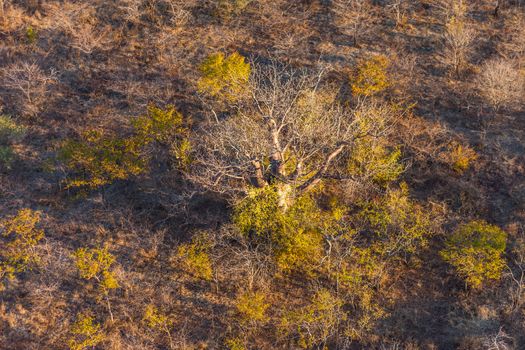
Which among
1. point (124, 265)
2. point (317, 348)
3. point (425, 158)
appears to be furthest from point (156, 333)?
point (425, 158)

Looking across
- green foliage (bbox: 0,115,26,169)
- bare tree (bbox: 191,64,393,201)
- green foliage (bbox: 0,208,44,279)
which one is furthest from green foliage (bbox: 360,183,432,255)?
green foliage (bbox: 0,115,26,169)

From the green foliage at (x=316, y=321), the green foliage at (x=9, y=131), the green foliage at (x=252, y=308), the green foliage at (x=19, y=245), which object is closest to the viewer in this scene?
the green foliage at (x=316, y=321)

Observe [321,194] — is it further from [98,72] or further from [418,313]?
[98,72]

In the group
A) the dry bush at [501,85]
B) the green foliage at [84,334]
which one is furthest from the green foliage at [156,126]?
the dry bush at [501,85]

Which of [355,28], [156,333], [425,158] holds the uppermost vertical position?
[355,28]

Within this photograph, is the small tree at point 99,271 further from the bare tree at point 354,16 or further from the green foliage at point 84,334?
the bare tree at point 354,16

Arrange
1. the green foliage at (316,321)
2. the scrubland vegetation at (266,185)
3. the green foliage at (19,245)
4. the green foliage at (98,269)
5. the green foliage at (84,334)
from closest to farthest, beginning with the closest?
the green foliage at (84,334) < the green foliage at (316,321) < the green foliage at (98,269) < the scrubland vegetation at (266,185) < the green foliage at (19,245)
